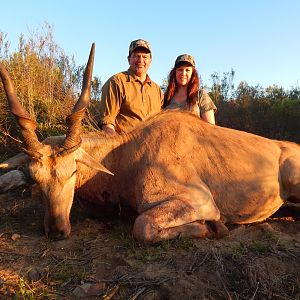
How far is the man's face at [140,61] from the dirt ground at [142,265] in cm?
324

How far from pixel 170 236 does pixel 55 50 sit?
8213mm

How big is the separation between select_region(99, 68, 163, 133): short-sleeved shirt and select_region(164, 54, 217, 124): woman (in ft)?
1.24

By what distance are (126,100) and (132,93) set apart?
208 millimetres

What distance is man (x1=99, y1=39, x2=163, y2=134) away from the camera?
22.9ft

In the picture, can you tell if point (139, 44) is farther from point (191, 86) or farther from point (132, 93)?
point (191, 86)

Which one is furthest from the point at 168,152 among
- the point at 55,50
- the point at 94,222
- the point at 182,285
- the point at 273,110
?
the point at 273,110

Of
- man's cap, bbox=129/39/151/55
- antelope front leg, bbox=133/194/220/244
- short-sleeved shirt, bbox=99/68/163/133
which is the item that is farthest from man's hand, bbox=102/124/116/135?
antelope front leg, bbox=133/194/220/244

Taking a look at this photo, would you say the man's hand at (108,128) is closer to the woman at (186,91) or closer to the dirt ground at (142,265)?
the woman at (186,91)

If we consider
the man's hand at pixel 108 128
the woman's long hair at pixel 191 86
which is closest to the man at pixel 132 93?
the man's hand at pixel 108 128

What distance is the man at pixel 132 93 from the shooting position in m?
6.97

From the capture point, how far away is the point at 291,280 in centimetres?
341

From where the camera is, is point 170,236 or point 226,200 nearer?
point 170,236

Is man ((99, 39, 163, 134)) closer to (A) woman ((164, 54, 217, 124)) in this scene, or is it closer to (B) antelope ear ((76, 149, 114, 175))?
(A) woman ((164, 54, 217, 124))

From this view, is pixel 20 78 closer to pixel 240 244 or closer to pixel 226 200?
pixel 226 200
